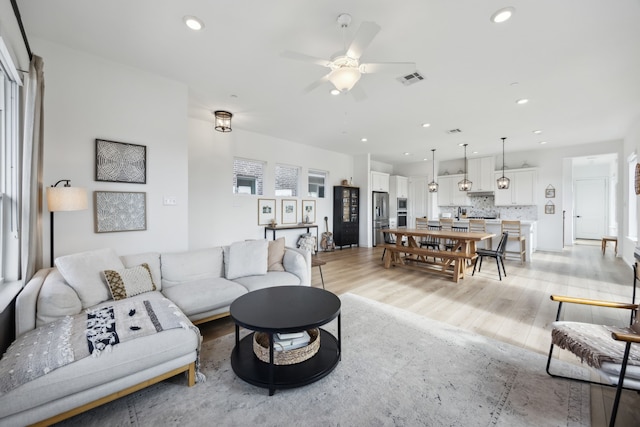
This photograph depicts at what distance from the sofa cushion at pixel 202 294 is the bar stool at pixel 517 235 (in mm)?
5835

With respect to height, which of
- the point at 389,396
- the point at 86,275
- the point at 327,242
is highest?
the point at 86,275

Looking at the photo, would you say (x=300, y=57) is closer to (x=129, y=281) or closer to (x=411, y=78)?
(x=411, y=78)

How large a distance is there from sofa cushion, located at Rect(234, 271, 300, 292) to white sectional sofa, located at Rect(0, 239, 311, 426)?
0.01 metres

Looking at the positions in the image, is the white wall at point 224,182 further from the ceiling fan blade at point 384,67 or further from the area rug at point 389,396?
the ceiling fan blade at point 384,67

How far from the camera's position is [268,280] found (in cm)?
296

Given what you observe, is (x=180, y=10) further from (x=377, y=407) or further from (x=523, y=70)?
(x=523, y=70)

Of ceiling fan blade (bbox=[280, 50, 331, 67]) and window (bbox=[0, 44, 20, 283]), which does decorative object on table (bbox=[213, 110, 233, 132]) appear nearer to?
window (bbox=[0, 44, 20, 283])

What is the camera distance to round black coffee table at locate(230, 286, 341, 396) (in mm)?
1718

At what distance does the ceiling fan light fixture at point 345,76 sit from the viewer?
2266 millimetres

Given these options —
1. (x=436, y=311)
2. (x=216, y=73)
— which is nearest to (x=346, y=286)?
(x=436, y=311)

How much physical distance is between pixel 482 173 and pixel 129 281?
9175 millimetres

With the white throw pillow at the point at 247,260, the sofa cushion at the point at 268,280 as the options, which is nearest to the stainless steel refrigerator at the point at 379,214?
the sofa cushion at the point at 268,280

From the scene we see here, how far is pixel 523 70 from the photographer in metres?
3.10

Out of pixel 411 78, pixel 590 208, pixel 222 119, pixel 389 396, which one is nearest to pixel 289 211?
pixel 222 119
